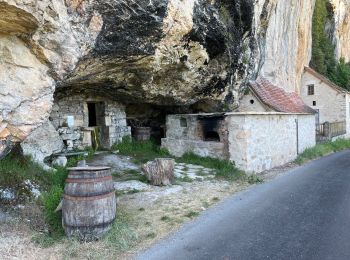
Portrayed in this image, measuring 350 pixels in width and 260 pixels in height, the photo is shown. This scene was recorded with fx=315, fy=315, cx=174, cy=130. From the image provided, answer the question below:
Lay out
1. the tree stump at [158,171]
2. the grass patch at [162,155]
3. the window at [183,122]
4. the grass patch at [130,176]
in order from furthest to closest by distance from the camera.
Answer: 1. the window at [183,122]
2. the grass patch at [162,155]
3. the grass patch at [130,176]
4. the tree stump at [158,171]

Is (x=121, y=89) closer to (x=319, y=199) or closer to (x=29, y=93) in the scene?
(x=29, y=93)

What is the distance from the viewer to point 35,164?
6.92 m

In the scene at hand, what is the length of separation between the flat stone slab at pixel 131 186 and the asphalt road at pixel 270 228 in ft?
5.86

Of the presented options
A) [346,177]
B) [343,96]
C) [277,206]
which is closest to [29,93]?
[277,206]

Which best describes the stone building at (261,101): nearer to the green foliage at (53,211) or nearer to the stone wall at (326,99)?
the green foliage at (53,211)

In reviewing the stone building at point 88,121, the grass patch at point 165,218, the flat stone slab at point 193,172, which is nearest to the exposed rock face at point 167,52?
the stone building at point 88,121

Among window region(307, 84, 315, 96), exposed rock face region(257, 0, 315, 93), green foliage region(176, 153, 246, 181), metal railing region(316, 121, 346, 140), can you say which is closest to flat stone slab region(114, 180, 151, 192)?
green foliage region(176, 153, 246, 181)

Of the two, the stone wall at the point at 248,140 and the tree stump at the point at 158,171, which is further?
the stone wall at the point at 248,140

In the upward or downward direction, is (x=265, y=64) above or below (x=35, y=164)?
above

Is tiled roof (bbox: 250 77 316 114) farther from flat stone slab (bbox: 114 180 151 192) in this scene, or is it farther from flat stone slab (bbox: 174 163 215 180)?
flat stone slab (bbox: 114 180 151 192)

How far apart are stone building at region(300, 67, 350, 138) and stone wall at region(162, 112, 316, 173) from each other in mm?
10292

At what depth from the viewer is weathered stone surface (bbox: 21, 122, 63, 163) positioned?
746 centimetres

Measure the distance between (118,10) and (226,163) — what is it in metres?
5.46

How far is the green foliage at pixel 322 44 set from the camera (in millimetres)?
24188
